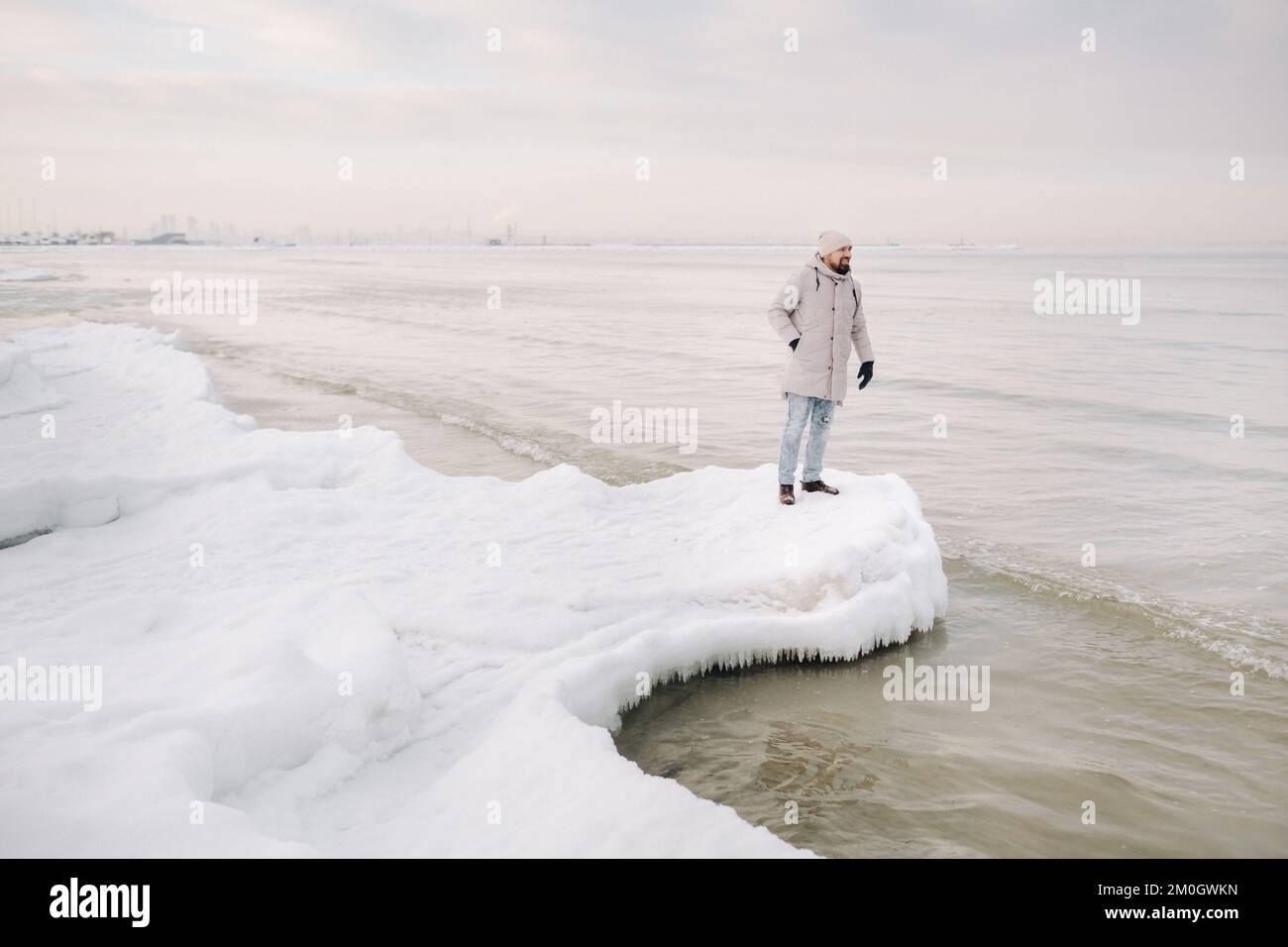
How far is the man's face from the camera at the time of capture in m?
7.26

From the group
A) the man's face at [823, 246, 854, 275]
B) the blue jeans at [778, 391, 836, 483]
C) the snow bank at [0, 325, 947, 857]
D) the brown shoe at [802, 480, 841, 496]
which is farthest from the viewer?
the brown shoe at [802, 480, 841, 496]

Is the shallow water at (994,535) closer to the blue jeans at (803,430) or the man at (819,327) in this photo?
the blue jeans at (803,430)

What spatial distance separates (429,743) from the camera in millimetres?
4594

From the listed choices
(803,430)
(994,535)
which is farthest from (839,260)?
(994,535)

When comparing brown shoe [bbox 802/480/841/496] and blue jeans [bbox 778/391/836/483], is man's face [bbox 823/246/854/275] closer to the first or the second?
blue jeans [bbox 778/391/836/483]

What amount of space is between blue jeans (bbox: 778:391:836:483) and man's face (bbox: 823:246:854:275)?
109 centimetres

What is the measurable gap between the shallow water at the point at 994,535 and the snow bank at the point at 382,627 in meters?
0.58

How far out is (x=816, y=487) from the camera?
779cm

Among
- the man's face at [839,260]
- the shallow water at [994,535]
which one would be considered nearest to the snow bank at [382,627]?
the shallow water at [994,535]

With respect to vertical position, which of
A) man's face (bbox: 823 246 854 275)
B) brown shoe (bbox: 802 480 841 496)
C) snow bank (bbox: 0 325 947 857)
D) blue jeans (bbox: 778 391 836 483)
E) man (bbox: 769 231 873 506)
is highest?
man's face (bbox: 823 246 854 275)

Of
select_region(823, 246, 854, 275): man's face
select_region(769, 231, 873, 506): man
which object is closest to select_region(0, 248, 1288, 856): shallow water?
select_region(769, 231, 873, 506): man
